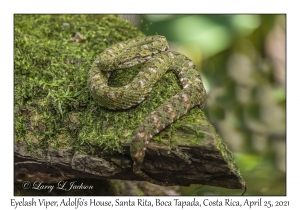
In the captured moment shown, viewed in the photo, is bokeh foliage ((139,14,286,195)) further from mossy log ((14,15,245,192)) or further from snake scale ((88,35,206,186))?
mossy log ((14,15,245,192))

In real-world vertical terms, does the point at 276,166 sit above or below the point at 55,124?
below

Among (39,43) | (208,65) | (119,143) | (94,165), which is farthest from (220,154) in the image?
(39,43)

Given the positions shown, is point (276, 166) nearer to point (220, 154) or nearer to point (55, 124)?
point (220, 154)

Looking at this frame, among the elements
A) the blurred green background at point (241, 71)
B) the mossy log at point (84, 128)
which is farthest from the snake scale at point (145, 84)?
the blurred green background at point (241, 71)

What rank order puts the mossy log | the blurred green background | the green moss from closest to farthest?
the mossy log → the green moss → the blurred green background

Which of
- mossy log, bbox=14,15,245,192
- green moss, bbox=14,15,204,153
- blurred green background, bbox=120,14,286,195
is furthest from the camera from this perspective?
blurred green background, bbox=120,14,286,195

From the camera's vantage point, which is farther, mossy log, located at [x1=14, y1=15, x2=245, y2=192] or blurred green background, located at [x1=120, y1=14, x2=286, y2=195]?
blurred green background, located at [x1=120, y1=14, x2=286, y2=195]

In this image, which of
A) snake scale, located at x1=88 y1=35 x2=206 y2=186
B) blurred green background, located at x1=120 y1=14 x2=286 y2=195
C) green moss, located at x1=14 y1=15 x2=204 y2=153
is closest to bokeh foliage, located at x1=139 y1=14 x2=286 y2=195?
blurred green background, located at x1=120 y1=14 x2=286 y2=195
